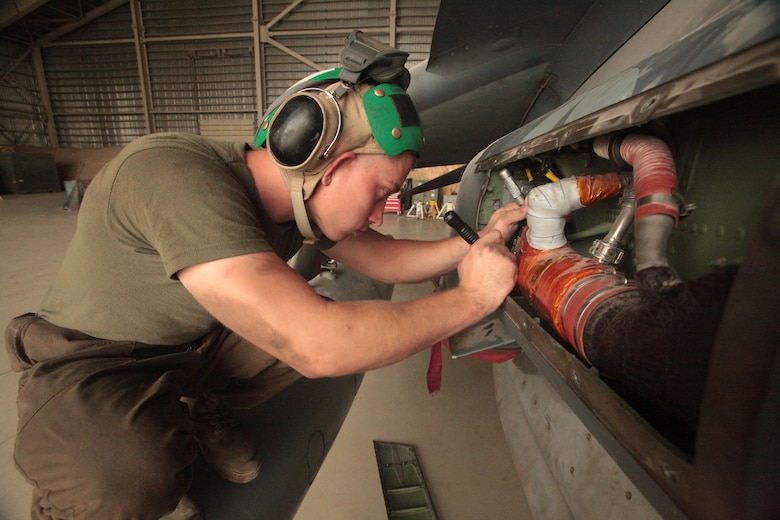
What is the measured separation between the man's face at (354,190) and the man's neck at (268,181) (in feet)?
0.31

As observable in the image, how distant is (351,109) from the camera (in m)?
0.83

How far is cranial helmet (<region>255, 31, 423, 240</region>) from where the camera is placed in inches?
31.1

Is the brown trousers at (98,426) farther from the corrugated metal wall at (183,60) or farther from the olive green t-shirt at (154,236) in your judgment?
the corrugated metal wall at (183,60)

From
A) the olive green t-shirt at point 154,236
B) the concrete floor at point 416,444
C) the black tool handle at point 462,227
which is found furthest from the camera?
the concrete floor at point 416,444

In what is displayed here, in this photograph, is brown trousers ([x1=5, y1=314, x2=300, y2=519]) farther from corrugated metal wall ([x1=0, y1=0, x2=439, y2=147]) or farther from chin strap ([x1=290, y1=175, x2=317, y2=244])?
corrugated metal wall ([x1=0, y1=0, x2=439, y2=147])

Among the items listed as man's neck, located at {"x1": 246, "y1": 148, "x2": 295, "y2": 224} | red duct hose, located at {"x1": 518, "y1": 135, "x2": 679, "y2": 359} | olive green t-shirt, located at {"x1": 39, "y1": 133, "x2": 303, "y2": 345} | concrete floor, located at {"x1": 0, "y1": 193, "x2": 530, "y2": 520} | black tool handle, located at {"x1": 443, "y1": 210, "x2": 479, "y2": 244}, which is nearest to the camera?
red duct hose, located at {"x1": 518, "y1": 135, "x2": 679, "y2": 359}

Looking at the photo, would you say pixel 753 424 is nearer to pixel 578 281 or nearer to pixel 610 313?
pixel 610 313

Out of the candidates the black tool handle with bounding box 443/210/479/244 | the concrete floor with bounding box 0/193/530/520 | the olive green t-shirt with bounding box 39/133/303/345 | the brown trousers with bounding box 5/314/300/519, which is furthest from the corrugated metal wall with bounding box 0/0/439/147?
the brown trousers with bounding box 5/314/300/519

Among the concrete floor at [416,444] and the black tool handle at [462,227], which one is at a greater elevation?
the black tool handle at [462,227]

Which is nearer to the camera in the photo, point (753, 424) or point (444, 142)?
point (753, 424)

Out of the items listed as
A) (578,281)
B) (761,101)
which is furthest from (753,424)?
(761,101)

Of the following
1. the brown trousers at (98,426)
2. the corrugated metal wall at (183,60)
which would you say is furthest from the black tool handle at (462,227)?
the corrugated metal wall at (183,60)

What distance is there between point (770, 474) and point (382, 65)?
876 mm

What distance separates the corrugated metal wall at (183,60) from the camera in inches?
356
